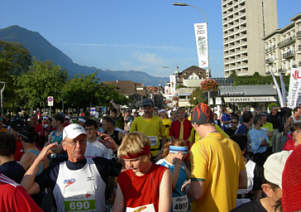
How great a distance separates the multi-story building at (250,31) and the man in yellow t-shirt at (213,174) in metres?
109

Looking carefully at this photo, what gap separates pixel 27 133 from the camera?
4918 mm

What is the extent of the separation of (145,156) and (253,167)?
2501 millimetres

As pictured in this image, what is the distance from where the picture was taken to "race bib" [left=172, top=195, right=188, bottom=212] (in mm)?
3707

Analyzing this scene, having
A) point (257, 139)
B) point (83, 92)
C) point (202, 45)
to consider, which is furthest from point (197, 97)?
point (257, 139)

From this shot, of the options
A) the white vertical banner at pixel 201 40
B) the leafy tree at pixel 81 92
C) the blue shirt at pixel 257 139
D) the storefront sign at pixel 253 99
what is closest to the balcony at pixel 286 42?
the storefront sign at pixel 253 99

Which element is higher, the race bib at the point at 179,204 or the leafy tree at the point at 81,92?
the leafy tree at the point at 81,92

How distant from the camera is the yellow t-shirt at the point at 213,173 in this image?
10.1 ft

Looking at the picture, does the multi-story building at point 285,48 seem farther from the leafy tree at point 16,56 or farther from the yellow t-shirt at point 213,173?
the yellow t-shirt at point 213,173

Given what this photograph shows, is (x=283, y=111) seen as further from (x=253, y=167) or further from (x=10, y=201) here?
(x=10, y=201)

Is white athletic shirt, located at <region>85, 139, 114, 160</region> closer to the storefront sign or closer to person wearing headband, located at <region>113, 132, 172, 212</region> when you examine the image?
person wearing headband, located at <region>113, 132, 172, 212</region>

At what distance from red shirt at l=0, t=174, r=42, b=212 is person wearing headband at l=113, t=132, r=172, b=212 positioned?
3.50ft

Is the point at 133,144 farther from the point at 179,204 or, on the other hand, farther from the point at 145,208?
the point at 179,204

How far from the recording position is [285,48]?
268ft

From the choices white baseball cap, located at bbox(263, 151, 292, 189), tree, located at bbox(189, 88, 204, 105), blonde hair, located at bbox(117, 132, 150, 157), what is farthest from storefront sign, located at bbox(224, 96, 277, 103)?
white baseball cap, located at bbox(263, 151, 292, 189)
